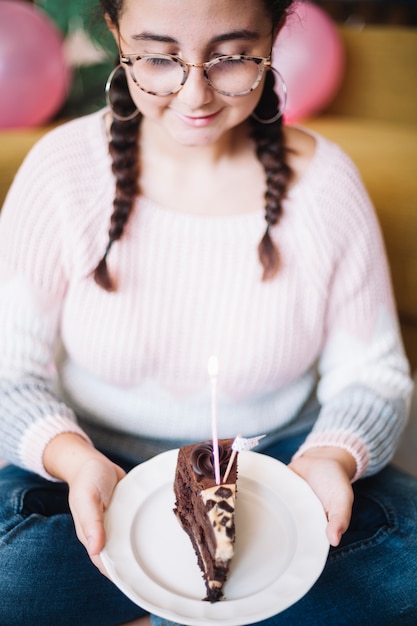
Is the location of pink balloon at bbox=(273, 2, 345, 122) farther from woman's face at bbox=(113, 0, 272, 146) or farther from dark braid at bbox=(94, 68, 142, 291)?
woman's face at bbox=(113, 0, 272, 146)

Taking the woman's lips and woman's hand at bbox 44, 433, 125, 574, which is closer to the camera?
woman's hand at bbox 44, 433, 125, 574

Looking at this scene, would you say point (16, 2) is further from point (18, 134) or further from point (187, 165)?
point (187, 165)

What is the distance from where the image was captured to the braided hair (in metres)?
1.13

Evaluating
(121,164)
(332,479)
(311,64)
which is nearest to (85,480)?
(332,479)

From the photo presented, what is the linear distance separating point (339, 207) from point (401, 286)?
2.12ft

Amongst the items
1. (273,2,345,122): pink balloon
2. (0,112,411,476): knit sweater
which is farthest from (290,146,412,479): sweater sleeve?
(273,2,345,122): pink balloon

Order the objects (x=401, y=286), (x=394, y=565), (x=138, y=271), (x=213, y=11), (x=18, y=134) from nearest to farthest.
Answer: (x=213, y=11) → (x=394, y=565) → (x=138, y=271) → (x=401, y=286) → (x=18, y=134)

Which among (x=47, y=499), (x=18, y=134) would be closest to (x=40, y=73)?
(x=18, y=134)

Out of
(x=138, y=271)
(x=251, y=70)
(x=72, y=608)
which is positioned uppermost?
(x=251, y=70)

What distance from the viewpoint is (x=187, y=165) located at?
1.18m

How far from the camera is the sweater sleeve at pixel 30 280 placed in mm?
1109

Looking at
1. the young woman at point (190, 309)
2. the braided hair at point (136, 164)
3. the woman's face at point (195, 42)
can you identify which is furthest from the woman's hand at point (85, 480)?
the woman's face at point (195, 42)

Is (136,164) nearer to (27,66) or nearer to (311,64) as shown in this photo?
(27,66)

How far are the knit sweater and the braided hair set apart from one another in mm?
24
